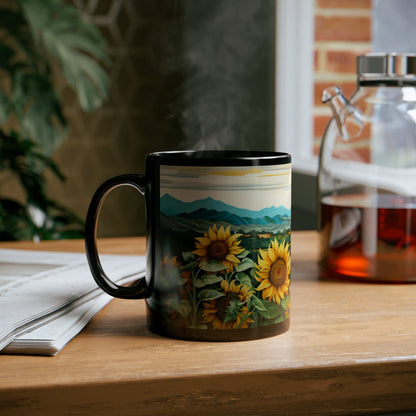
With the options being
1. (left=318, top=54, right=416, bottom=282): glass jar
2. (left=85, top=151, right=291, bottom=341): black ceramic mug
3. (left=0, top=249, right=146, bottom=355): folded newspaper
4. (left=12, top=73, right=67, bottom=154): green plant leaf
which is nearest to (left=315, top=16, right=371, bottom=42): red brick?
(left=12, top=73, right=67, bottom=154): green plant leaf

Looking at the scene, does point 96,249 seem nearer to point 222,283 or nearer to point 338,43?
point 222,283

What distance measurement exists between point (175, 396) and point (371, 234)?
13.7 inches

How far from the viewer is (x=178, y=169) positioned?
19.4 inches

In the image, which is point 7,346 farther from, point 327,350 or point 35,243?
point 35,243

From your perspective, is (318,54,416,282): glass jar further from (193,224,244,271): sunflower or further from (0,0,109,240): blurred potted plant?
(0,0,109,240): blurred potted plant

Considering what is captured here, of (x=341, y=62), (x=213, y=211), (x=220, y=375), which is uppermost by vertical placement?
(x=341, y=62)

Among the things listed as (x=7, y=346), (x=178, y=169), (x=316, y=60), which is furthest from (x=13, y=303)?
(x=316, y=60)

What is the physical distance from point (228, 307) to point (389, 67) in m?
0.38

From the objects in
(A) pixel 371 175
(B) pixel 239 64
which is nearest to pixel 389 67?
(A) pixel 371 175

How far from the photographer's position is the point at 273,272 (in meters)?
0.51

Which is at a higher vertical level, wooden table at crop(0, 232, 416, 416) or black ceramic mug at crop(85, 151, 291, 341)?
black ceramic mug at crop(85, 151, 291, 341)

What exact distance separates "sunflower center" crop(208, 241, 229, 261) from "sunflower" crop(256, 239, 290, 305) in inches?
1.2

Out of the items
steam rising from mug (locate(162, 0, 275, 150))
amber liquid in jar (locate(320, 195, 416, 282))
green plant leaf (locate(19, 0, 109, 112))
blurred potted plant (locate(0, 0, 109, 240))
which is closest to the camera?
amber liquid in jar (locate(320, 195, 416, 282))

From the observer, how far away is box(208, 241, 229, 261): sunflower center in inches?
19.3
